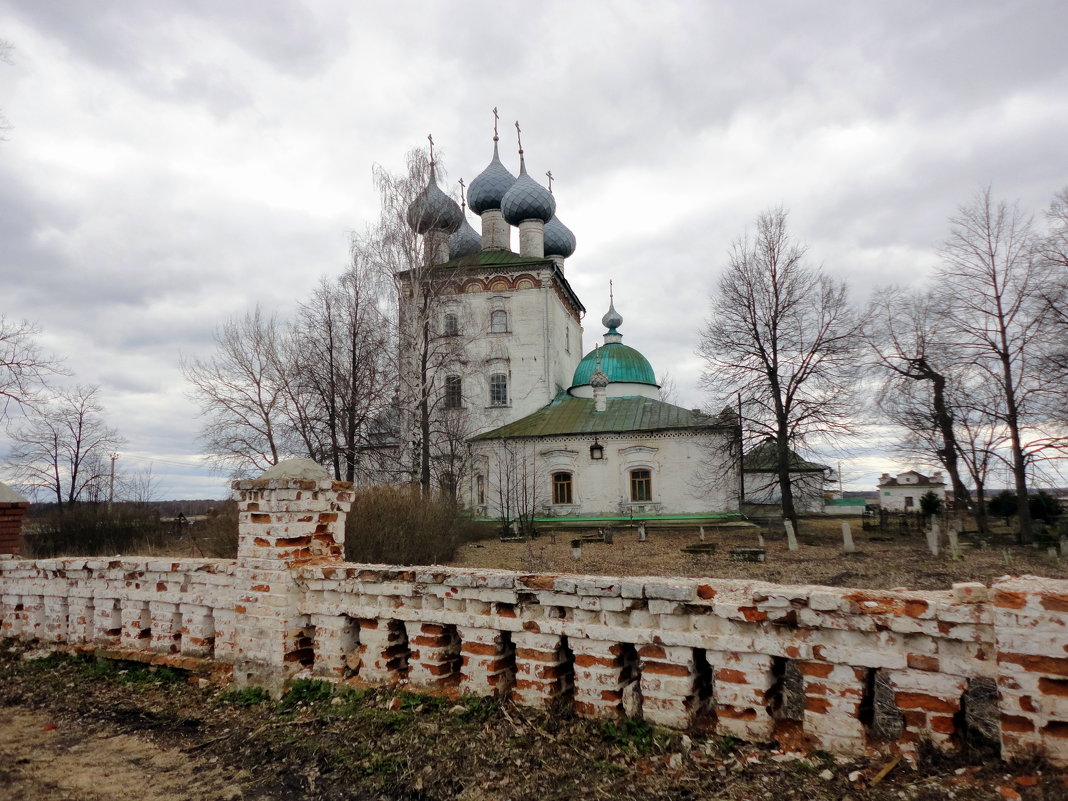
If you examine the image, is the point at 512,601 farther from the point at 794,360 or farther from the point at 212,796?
the point at 794,360

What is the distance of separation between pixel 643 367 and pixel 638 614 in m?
27.6

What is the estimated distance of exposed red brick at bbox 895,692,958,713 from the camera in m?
2.96

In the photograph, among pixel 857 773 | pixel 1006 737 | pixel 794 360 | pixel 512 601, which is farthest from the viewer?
pixel 794 360

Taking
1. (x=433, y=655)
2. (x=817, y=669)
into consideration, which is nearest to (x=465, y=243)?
(x=433, y=655)

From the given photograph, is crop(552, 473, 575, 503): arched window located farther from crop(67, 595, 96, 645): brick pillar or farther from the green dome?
crop(67, 595, 96, 645): brick pillar

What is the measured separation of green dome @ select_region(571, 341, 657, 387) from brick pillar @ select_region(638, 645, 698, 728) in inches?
1027

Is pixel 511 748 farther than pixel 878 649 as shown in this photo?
Yes

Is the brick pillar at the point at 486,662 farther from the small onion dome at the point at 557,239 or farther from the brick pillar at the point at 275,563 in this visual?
→ the small onion dome at the point at 557,239

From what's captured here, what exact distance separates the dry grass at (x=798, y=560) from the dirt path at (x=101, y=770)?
9.07 metres

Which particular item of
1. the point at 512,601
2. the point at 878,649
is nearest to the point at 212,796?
the point at 512,601

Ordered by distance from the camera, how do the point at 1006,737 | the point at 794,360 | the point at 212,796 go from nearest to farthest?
1. the point at 1006,737
2. the point at 212,796
3. the point at 794,360

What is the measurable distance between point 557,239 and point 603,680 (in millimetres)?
31006

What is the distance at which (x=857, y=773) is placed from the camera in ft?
9.82

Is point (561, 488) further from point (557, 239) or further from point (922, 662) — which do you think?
point (922, 662)
